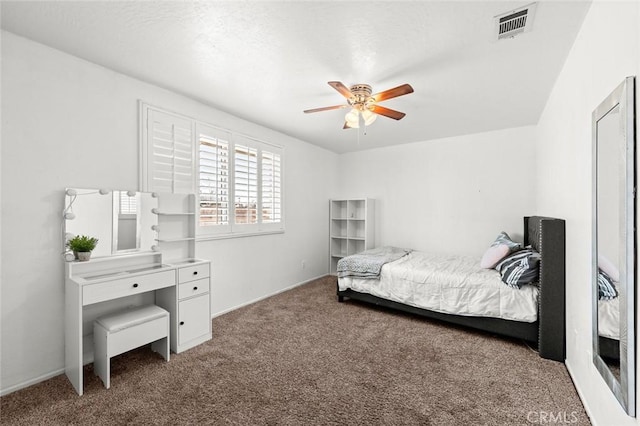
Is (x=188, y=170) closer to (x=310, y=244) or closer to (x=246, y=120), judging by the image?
(x=246, y=120)

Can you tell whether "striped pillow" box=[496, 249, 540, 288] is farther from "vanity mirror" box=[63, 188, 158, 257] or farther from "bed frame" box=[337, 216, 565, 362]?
"vanity mirror" box=[63, 188, 158, 257]

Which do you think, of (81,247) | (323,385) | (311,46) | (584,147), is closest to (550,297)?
(584,147)

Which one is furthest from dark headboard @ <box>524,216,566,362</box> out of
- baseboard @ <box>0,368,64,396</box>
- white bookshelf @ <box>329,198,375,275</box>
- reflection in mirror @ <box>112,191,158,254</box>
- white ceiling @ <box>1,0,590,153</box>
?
baseboard @ <box>0,368,64,396</box>

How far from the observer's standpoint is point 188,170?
10.1 ft

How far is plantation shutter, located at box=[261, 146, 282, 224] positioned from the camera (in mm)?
4062

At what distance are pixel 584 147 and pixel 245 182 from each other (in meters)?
3.28

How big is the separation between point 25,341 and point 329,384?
87.7 inches

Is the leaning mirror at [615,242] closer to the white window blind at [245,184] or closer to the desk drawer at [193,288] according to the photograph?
the desk drawer at [193,288]

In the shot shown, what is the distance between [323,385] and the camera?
6.82 feet

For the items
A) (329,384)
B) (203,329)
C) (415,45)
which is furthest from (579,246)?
(203,329)

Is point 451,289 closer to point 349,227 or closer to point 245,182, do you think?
point 349,227

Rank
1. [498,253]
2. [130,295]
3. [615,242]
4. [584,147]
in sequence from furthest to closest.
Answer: [498,253], [130,295], [584,147], [615,242]

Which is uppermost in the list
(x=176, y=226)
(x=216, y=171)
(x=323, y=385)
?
(x=216, y=171)

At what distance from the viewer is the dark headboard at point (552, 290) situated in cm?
229
